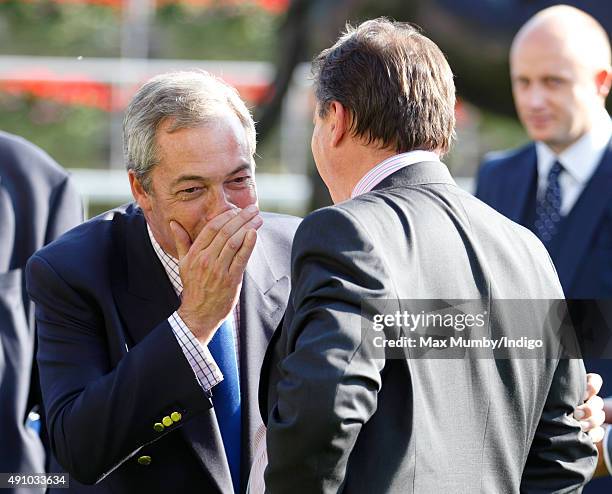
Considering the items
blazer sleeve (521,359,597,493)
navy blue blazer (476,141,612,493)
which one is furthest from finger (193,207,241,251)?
navy blue blazer (476,141,612,493)

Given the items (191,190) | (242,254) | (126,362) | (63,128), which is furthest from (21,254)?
(63,128)

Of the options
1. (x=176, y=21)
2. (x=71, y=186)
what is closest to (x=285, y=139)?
(x=176, y=21)

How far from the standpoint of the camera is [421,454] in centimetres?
188

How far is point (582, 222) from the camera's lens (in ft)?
12.5

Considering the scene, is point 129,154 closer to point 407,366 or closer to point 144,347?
point 144,347

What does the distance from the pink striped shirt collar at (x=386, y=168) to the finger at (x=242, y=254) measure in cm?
28

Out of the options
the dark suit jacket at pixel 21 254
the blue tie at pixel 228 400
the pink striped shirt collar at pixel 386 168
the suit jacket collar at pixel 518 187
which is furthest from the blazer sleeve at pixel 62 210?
the suit jacket collar at pixel 518 187

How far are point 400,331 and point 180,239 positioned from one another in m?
0.72

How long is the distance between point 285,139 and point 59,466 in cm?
969

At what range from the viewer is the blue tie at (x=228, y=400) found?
92.7 inches

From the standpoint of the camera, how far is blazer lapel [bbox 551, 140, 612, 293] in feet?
12.3

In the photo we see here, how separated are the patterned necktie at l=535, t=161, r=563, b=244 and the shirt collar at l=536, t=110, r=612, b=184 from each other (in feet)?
0.11

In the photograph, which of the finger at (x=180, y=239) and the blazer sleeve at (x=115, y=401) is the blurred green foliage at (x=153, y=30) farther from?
the blazer sleeve at (x=115, y=401)

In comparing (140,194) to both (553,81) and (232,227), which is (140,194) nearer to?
(232,227)
